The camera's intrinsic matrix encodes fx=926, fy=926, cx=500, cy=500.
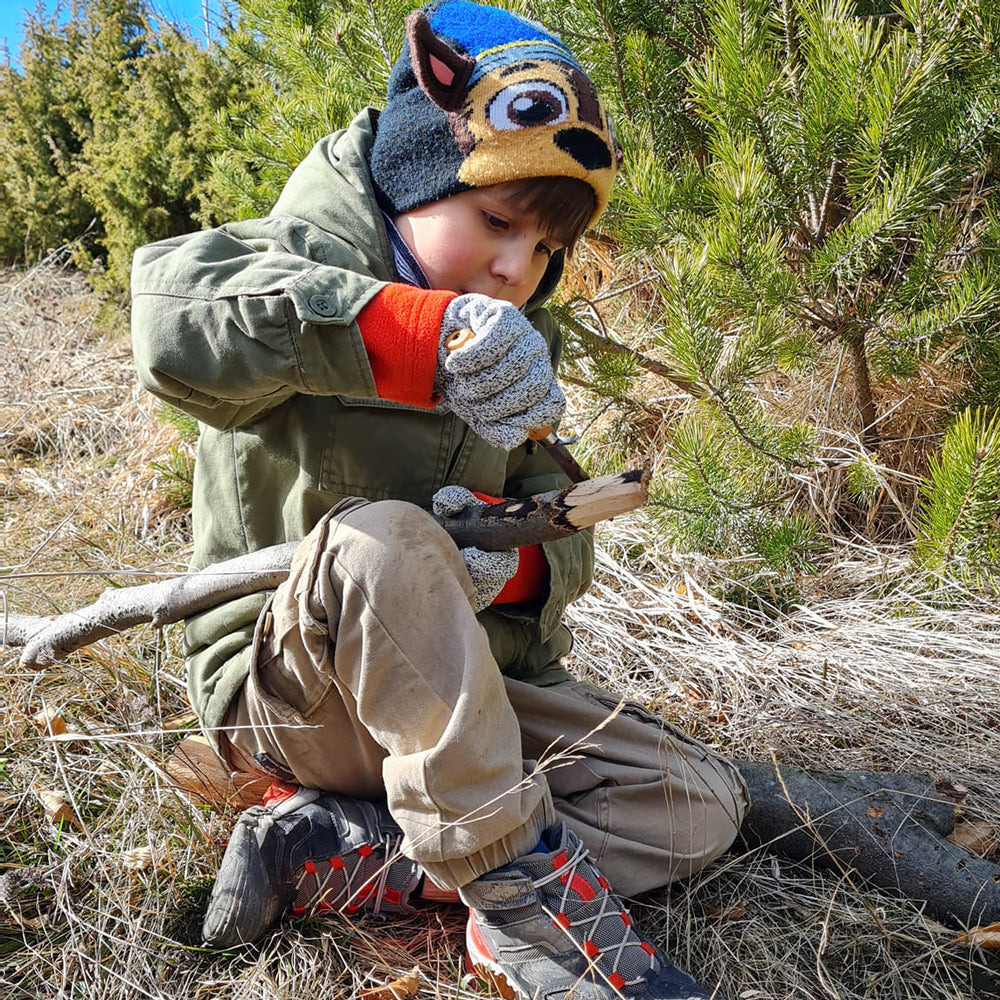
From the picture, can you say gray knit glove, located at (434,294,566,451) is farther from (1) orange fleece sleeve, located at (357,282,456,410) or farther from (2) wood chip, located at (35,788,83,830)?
(2) wood chip, located at (35,788,83,830)

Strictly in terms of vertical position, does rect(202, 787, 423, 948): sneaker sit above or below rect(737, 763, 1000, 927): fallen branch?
above

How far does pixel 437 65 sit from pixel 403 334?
526mm

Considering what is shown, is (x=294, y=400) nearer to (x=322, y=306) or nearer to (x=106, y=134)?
(x=322, y=306)

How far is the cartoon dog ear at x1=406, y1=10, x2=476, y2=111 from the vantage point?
4.62ft

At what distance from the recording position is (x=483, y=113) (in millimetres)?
1453

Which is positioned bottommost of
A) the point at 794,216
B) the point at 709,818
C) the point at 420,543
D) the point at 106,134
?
the point at 709,818

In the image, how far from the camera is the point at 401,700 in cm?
125

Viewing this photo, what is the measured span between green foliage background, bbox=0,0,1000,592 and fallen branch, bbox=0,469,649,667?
35.9 inches

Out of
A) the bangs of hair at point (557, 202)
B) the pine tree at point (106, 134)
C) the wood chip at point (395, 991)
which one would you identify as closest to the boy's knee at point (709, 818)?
the wood chip at point (395, 991)

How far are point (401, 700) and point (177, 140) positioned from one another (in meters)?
4.52

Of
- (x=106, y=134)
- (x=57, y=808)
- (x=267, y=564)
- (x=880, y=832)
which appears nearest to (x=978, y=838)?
(x=880, y=832)

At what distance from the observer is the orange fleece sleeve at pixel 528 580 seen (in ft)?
5.44

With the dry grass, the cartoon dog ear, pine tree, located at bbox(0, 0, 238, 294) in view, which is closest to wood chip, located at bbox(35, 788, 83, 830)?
the dry grass

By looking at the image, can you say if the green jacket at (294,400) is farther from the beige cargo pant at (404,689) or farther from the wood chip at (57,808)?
the wood chip at (57,808)
